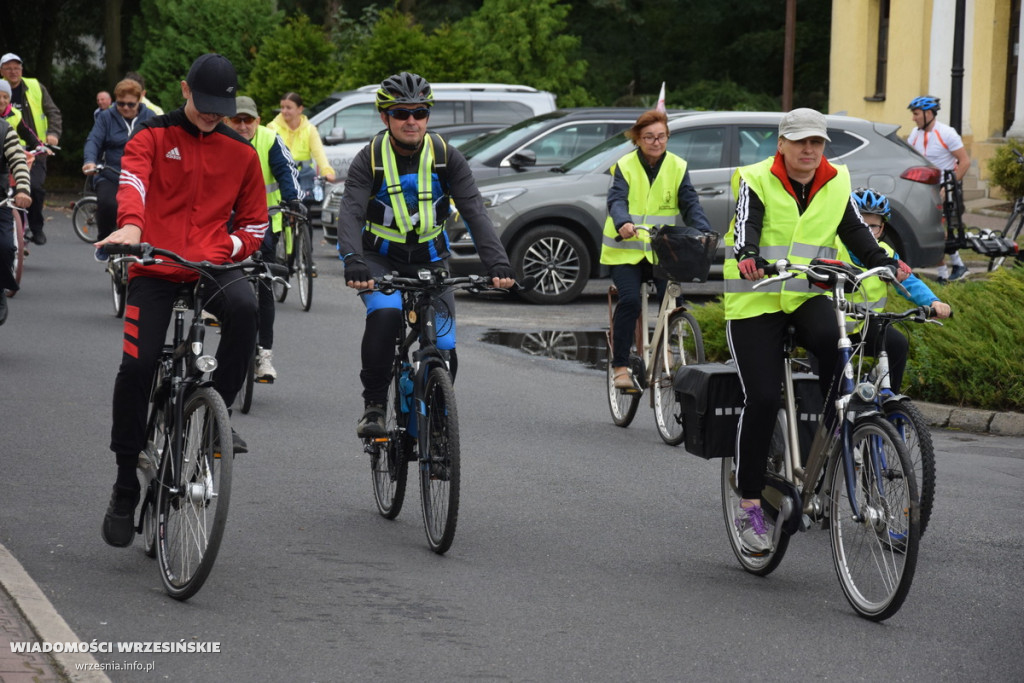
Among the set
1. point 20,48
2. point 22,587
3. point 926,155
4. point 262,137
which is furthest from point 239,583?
point 20,48

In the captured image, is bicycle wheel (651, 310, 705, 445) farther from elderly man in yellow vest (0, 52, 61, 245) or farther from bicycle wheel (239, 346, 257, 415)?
elderly man in yellow vest (0, 52, 61, 245)

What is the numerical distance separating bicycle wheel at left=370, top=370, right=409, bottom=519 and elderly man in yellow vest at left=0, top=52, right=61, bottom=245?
10.6 meters

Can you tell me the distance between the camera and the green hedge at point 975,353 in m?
9.87

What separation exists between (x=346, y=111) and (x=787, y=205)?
17764mm

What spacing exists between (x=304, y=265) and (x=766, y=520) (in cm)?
909

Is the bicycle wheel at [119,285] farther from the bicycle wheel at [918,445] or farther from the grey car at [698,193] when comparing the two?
the bicycle wheel at [918,445]

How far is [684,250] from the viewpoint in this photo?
8711 millimetres

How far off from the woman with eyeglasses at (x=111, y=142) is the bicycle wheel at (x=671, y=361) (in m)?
6.24

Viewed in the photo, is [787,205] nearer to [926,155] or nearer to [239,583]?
[239,583]

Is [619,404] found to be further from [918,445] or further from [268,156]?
[918,445]

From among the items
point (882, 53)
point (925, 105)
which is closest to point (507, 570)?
point (925, 105)

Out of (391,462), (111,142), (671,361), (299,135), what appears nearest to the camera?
(391,462)

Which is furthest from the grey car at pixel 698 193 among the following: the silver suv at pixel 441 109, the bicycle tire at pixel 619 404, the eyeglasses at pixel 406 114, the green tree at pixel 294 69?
the green tree at pixel 294 69

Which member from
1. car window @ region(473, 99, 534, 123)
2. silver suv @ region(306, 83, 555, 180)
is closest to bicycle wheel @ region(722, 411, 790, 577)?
silver suv @ region(306, 83, 555, 180)
